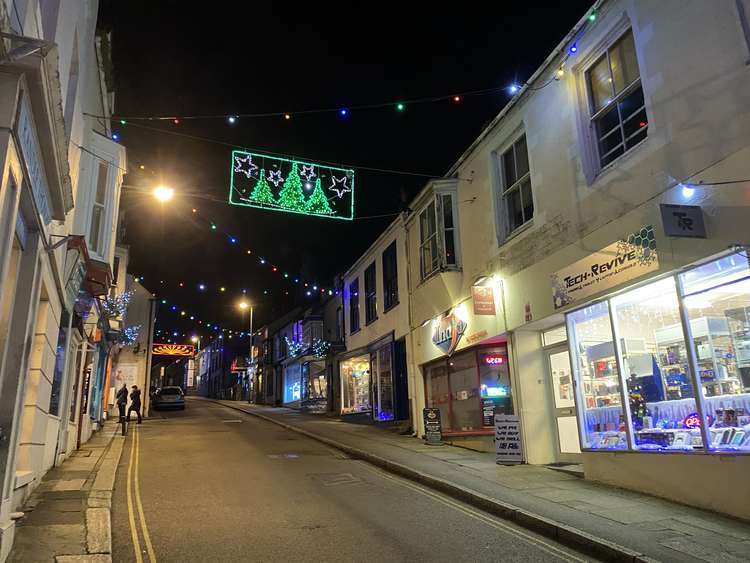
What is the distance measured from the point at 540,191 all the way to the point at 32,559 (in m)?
10.0

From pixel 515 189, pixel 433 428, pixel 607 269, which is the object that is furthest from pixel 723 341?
pixel 433 428

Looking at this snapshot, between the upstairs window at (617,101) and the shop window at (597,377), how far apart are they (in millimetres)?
2768

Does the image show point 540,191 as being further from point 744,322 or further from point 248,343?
point 248,343

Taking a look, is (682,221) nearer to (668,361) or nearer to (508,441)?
(668,361)

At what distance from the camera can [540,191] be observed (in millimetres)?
11094

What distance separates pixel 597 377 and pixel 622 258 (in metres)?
2.36

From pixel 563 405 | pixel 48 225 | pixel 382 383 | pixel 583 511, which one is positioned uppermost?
pixel 48 225

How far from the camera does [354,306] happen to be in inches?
1016

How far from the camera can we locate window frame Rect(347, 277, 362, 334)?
82.7 feet

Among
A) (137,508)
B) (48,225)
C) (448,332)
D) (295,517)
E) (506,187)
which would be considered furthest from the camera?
(448,332)

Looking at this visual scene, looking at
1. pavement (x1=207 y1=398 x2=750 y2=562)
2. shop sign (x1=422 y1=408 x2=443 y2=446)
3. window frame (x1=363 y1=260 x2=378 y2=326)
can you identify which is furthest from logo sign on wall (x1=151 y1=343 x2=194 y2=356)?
pavement (x1=207 y1=398 x2=750 y2=562)

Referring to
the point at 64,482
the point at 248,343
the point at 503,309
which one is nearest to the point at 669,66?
the point at 503,309

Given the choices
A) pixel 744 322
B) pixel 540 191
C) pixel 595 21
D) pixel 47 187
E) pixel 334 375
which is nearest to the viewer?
pixel 47 187

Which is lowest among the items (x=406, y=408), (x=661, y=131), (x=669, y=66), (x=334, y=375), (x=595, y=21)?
(x=406, y=408)
